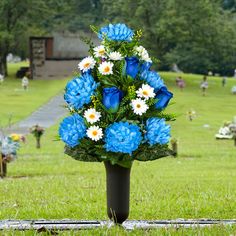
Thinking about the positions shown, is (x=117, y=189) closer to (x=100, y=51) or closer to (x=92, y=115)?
(x=92, y=115)

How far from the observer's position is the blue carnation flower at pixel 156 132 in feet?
15.5

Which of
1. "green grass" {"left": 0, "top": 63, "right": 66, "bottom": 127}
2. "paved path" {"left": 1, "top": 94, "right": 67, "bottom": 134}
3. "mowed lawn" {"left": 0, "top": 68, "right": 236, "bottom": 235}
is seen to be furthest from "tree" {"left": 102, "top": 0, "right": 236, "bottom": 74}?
"mowed lawn" {"left": 0, "top": 68, "right": 236, "bottom": 235}

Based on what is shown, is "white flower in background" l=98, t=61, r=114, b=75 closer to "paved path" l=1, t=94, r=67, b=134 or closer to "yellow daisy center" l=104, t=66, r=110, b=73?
"yellow daisy center" l=104, t=66, r=110, b=73

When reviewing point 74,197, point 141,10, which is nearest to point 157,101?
point 74,197

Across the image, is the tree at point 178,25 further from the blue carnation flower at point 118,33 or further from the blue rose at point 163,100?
the blue rose at point 163,100

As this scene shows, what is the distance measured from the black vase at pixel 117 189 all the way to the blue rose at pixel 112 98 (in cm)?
40

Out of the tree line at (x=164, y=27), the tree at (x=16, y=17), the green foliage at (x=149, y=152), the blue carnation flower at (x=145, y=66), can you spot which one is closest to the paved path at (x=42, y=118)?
the tree line at (x=164, y=27)

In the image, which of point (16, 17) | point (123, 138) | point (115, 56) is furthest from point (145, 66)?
point (16, 17)

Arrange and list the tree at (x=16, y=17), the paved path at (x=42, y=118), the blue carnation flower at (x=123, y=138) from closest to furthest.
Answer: the blue carnation flower at (x=123, y=138), the paved path at (x=42, y=118), the tree at (x=16, y=17)

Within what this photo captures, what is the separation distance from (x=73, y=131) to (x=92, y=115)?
180mm

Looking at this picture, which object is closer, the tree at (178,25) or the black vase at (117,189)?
the black vase at (117,189)

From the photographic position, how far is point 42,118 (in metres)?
41.9

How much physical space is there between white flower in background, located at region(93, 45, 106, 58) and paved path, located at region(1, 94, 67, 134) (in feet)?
94.1

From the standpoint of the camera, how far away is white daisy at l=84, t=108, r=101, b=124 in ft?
15.5
